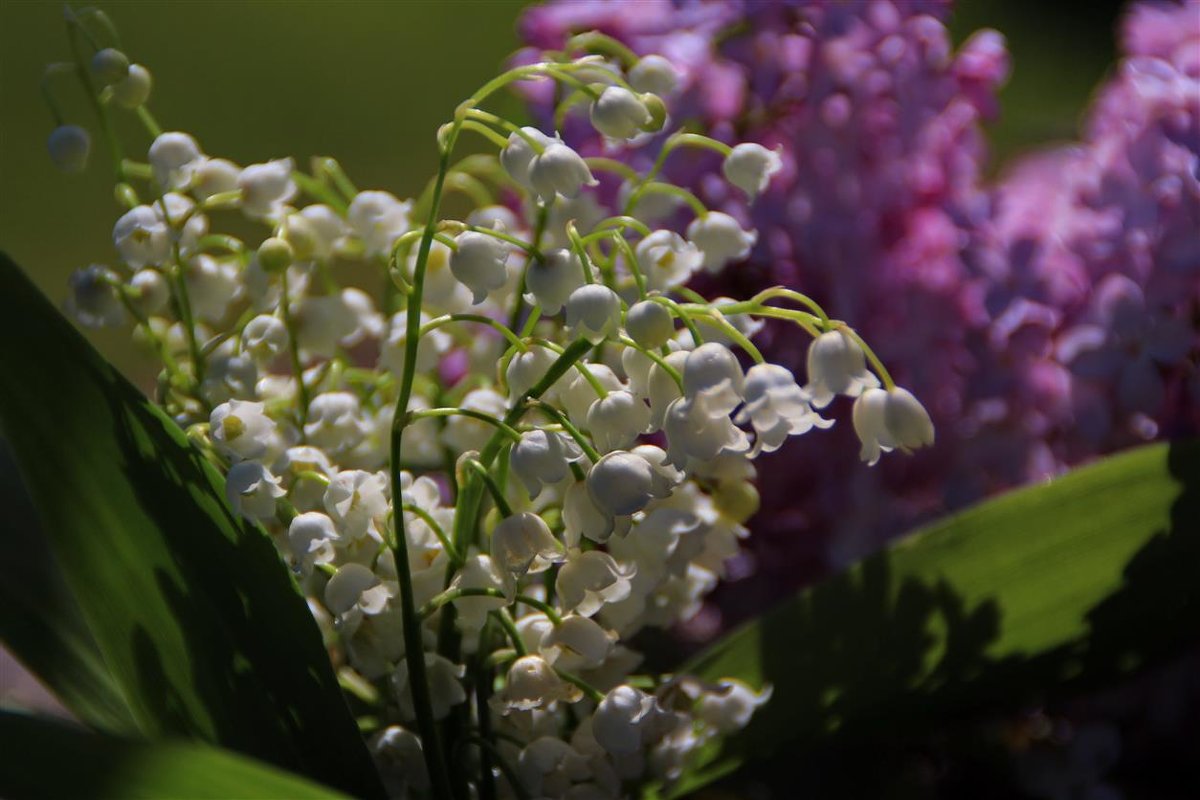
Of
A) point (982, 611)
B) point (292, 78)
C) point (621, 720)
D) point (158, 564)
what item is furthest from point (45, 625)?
point (292, 78)

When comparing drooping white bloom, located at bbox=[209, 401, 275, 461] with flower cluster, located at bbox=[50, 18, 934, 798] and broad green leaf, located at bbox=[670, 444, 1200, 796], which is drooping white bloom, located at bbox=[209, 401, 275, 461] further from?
broad green leaf, located at bbox=[670, 444, 1200, 796]

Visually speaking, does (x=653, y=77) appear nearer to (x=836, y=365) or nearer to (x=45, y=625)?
(x=836, y=365)

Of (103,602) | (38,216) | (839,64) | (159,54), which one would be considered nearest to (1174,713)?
(839,64)

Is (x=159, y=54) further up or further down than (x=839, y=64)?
further down

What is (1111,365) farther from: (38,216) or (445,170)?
(38,216)

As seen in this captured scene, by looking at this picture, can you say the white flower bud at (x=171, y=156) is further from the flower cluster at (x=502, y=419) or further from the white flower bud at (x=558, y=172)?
the white flower bud at (x=558, y=172)

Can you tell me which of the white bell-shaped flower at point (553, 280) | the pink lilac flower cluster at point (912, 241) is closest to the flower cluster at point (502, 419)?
the white bell-shaped flower at point (553, 280)
